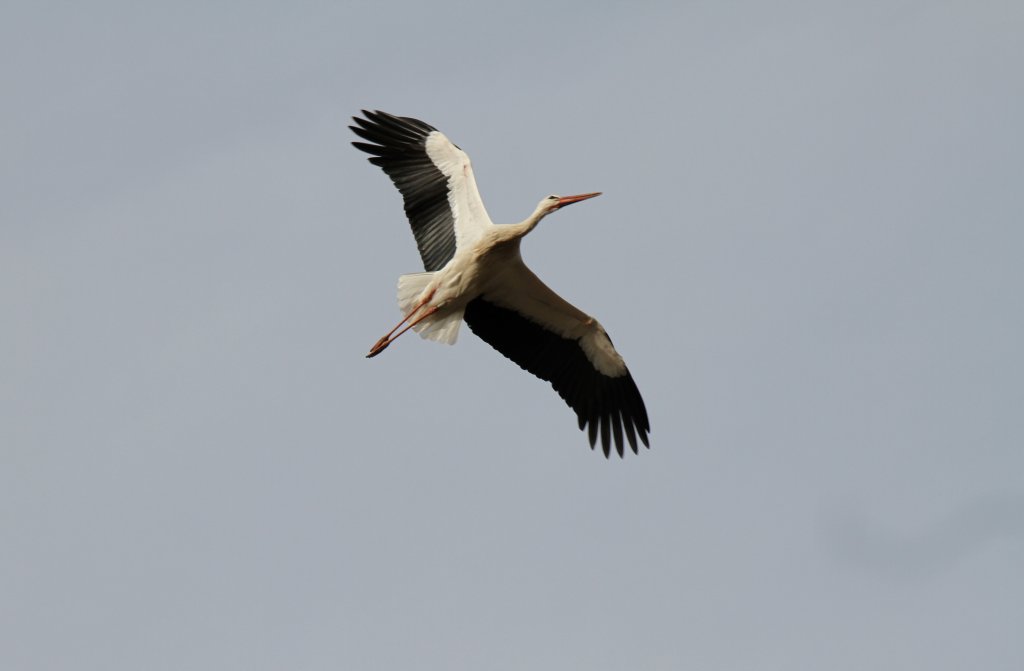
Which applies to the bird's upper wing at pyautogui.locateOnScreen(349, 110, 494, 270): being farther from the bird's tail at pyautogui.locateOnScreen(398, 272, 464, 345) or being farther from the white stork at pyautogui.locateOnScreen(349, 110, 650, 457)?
the bird's tail at pyautogui.locateOnScreen(398, 272, 464, 345)

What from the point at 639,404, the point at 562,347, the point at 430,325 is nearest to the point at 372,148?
the point at 430,325

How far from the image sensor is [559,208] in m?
12.3

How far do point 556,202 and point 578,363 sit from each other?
1806 mm

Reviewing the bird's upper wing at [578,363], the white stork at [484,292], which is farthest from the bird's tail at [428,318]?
the bird's upper wing at [578,363]

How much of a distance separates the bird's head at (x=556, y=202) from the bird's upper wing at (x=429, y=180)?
20.7 inches

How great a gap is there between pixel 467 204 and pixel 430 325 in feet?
3.92

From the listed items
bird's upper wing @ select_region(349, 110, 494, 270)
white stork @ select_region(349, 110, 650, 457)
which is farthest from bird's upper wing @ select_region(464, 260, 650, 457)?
bird's upper wing @ select_region(349, 110, 494, 270)

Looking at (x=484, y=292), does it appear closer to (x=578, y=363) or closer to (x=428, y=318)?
(x=428, y=318)

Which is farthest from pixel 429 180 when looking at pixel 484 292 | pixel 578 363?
pixel 578 363

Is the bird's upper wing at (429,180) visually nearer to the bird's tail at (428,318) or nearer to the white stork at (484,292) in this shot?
the white stork at (484,292)

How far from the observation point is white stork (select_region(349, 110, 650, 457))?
12.1m

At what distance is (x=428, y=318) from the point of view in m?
12.5

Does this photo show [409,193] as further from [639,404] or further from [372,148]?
[639,404]

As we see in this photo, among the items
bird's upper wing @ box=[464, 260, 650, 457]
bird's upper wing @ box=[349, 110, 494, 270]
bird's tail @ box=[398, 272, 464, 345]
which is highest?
bird's upper wing @ box=[349, 110, 494, 270]
